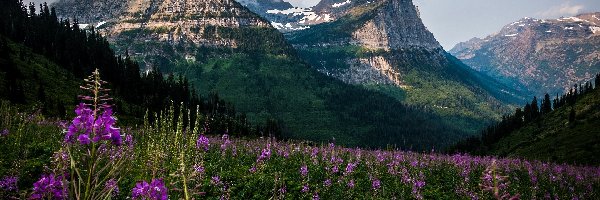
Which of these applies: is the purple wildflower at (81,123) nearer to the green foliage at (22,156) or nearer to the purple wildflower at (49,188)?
the purple wildflower at (49,188)

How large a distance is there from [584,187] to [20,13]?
597 feet

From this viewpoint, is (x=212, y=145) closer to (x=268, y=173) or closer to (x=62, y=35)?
(x=268, y=173)

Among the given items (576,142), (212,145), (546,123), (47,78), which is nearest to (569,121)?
(546,123)

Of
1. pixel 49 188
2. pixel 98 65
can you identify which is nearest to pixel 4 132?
pixel 49 188

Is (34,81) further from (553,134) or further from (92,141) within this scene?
(553,134)

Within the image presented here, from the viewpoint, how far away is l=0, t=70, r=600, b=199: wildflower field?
3410 millimetres

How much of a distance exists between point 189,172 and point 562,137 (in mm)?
107258

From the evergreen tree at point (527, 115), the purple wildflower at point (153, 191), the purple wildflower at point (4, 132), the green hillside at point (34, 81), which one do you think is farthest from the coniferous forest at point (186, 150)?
the green hillside at point (34, 81)

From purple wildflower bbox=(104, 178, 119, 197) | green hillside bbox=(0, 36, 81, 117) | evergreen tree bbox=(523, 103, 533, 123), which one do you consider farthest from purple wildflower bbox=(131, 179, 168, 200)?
evergreen tree bbox=(523, 103, 533, 123)

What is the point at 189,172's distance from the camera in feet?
12.4

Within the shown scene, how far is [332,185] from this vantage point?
14.1 meters

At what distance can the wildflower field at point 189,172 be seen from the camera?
341cm

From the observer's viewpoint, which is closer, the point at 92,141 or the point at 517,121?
the point at 92,141

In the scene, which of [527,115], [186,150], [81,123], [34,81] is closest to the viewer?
[81,123]
